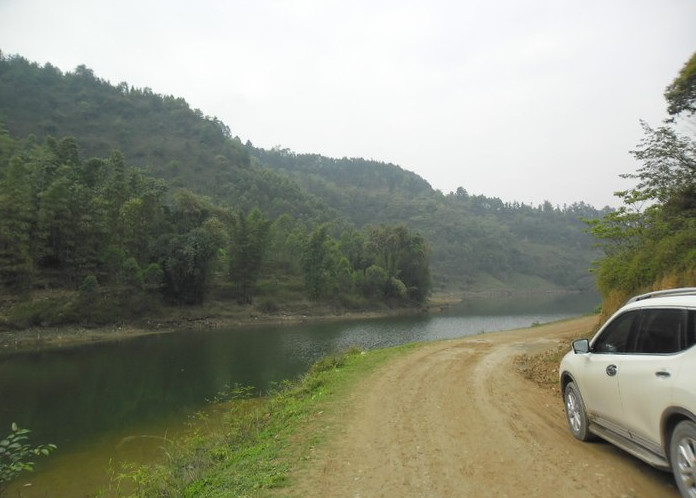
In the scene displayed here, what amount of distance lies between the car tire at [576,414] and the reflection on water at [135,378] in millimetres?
12110

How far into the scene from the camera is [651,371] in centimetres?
425

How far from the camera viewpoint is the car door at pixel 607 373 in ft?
16.1

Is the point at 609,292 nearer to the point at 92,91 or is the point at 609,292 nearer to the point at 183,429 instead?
the point at 183,429

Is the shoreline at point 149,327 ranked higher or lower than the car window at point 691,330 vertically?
lower

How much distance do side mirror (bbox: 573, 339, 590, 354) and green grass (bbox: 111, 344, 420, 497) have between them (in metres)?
3.88

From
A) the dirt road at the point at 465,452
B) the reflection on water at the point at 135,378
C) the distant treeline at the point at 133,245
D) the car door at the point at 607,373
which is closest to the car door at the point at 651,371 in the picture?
the car door at the point at 607,373

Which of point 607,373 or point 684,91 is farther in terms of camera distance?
point 684,91

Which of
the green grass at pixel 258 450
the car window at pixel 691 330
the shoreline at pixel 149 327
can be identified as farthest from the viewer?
the shoreline at pixel 149 327

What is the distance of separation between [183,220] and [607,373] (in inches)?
2248

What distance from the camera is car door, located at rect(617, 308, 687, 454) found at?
13.3ft

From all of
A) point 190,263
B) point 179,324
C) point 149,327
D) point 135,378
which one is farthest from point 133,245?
point 135,378

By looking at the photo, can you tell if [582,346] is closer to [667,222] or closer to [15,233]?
[667,222]

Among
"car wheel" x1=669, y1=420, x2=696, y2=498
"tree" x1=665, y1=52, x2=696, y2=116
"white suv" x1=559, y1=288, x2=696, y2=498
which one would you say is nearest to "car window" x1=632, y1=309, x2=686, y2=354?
"white suv" x1=559, y1=288, x2=696, y2=498

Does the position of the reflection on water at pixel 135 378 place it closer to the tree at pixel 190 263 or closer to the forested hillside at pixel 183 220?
the tree at pixel 190 263
